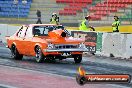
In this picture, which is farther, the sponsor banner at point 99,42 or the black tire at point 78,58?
the sponsor banner at point 99,42

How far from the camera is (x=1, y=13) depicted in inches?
1762

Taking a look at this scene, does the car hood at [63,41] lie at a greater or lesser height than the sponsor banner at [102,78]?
lesser

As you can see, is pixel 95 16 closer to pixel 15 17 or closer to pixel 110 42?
pixel 15 17

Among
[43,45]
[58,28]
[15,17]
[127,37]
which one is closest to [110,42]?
[127,37]

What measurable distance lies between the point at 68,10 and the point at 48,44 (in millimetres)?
26351

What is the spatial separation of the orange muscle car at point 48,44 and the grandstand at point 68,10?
21.1m

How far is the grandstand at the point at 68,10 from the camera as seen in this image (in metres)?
41.2

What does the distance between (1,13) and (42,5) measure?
3.78 meters

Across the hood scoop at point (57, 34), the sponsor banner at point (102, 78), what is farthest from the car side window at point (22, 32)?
the sponsor banner at point (102, 78)

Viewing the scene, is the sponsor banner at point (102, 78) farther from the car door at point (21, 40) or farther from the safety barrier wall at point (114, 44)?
the safety barrier wall at point (114, 44)

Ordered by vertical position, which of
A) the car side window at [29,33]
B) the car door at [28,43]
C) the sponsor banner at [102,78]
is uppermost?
the sponsor banner at [102,78]

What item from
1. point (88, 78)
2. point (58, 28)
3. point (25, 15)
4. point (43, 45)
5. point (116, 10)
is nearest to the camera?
point (88, 78)

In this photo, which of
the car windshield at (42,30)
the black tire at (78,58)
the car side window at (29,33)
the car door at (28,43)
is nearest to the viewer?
the black tire at (78,58)

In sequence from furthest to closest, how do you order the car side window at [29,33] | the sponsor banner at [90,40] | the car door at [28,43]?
the sponsor banner at [90,40]
the car side window at [29,33]
the car door at [28,43]
